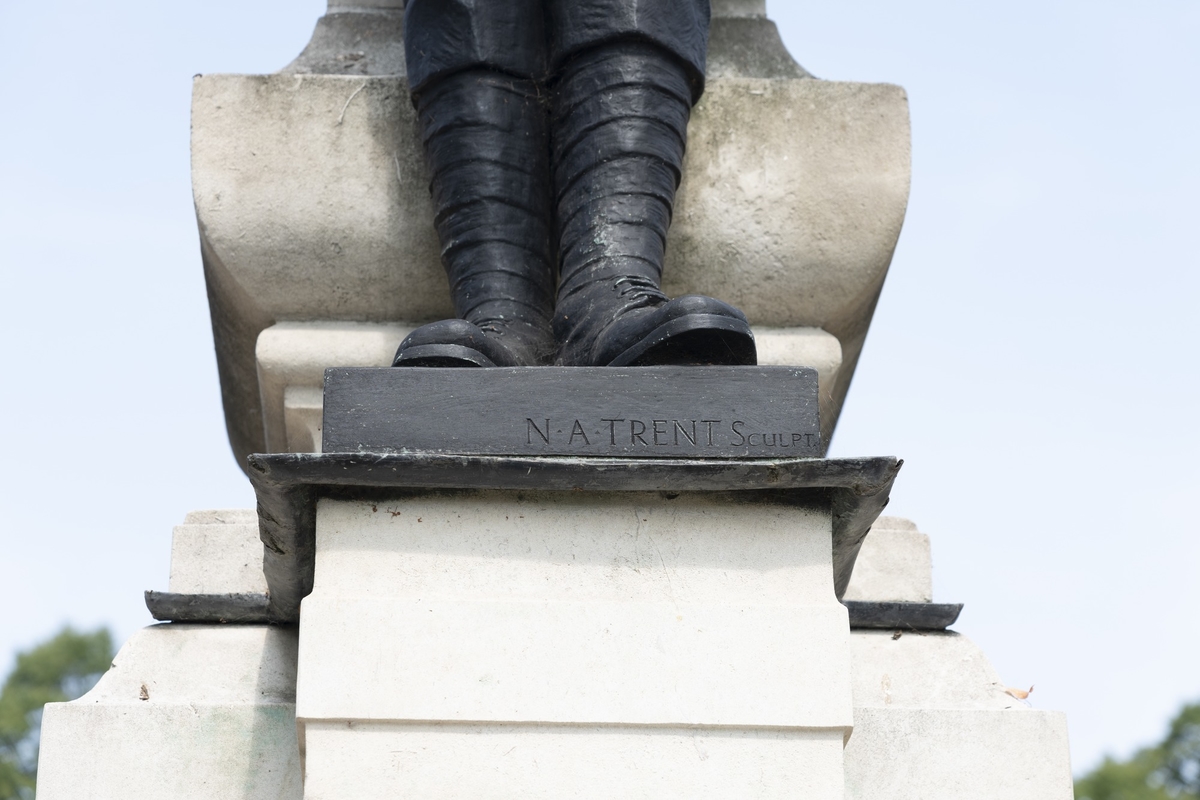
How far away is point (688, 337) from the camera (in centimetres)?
190

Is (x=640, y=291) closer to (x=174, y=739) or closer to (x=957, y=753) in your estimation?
(x=957, y=753)

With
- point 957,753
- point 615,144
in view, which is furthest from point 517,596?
point 615,144

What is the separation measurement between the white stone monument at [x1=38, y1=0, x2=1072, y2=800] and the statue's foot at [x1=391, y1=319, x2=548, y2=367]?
0.19m

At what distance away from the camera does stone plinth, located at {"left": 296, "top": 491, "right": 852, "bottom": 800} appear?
1.73m

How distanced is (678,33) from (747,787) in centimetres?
117

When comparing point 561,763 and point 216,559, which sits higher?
point 216,559

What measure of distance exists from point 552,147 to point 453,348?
575 mm

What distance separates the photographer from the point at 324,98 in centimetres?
265

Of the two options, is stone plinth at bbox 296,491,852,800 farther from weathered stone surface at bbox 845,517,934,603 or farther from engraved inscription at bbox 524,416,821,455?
weathered stone surface at bbox 845,517,934,603

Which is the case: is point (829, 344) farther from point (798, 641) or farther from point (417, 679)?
point (417, 679)

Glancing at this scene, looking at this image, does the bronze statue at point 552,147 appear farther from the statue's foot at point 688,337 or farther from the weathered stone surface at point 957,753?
the weathered stone surface at point 957,753

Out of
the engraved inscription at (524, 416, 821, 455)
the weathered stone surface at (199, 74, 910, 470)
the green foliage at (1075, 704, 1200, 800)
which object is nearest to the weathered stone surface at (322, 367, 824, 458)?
the engraved inscription at (524, 416, 821, 455)

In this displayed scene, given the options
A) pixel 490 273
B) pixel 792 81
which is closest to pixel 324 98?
pixel 490 273

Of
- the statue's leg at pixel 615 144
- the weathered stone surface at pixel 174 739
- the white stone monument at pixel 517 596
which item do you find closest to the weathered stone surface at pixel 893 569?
the white stone monument at pixel 517 596
